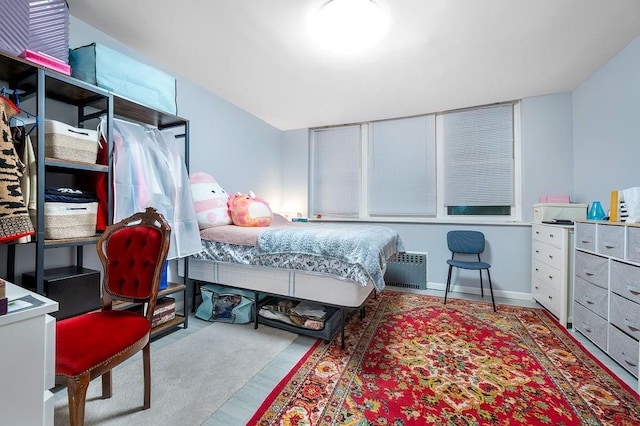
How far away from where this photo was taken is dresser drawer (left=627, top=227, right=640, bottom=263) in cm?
168

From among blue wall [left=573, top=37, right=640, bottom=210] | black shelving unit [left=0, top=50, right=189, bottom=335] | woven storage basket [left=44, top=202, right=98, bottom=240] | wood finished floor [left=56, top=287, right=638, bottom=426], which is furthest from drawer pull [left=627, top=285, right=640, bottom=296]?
woven storage basket [left=44, top=202, right=98, bottom=240]

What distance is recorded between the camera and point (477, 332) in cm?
235

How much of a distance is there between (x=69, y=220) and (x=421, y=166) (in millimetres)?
3773

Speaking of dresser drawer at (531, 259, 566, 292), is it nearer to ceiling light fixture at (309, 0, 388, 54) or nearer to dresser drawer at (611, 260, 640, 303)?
dresser drawer at (611, 260, 640, 303)

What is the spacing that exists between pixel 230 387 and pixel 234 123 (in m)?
3.01

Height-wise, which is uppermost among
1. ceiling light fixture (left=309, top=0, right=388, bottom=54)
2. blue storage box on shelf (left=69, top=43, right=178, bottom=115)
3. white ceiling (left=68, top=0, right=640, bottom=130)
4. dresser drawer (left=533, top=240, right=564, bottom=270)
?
white ceiling (left=68, top=0, right=640, bottom=130)

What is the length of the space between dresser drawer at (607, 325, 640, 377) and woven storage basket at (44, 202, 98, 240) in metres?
3.50

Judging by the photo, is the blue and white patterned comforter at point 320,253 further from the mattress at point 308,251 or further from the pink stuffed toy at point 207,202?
the pink stuffed toy at point 207,202

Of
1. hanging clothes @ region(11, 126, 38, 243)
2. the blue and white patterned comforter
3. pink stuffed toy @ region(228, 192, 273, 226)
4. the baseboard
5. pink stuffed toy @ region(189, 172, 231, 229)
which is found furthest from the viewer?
the baseboard

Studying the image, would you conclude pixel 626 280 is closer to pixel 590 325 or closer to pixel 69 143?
pixel 590 325

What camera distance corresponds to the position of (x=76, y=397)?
1042mm

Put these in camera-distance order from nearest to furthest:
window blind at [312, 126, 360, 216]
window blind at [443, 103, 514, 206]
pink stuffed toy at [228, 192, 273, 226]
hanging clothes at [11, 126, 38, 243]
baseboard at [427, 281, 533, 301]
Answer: hanging clothes at [11, 126, 38, 243] → pink stuffed toy at [228, 192, 273, 226] → baseboard at [427, 281, 533, 301] → window blind at [443, 103, 514, 206] → window blind at [312, 126, 360, 216]

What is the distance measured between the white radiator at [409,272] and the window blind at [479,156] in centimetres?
89

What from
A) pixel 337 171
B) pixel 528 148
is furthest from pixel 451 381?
pixel 337 171
